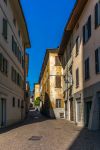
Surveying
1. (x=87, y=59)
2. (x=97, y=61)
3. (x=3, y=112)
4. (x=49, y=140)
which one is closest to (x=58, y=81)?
(x=3, y=112)

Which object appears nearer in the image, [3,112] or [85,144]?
[85,144]

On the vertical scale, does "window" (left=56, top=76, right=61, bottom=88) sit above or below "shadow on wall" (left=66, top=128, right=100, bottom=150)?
above

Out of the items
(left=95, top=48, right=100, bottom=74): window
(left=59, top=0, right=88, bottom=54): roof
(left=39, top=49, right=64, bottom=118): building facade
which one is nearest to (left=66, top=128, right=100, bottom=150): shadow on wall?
(left=95, top=48, right=100, bottom=74): window

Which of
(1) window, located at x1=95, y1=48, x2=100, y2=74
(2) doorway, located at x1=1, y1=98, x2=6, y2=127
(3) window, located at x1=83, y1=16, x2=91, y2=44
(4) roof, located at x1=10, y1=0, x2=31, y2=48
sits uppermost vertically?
(4) roof, located at x1=10, y1=0, x2=31, y2=48

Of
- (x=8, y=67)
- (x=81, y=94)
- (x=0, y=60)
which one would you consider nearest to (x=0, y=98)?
(x=0, y=60)

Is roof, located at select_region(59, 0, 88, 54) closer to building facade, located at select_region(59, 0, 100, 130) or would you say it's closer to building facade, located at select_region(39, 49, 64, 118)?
building facade, located at select_region(59, 0, 100, 130)

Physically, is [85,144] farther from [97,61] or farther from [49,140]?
[97,61]

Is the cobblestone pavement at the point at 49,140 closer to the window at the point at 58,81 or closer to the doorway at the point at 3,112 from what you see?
the doorway at the point at 3,112

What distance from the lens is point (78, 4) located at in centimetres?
2656

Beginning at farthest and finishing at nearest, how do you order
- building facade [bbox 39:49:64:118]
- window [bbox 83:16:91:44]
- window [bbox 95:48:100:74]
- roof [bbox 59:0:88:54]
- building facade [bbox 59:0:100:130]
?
building facade [bbox 39:49:64:118] → roof [bbox 59:0:88:54] → window [bbox 83:16:91:44] → building facade [bbox 59:0:100:130] → window [bbox 95:48:100:74]

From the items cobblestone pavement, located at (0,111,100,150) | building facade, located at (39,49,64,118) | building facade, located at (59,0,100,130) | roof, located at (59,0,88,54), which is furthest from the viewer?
building facade, located at (39,49,64,118)

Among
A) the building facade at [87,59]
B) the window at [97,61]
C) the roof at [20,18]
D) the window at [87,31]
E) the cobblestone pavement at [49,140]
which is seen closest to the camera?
the cobblestone pavement at [49,140]

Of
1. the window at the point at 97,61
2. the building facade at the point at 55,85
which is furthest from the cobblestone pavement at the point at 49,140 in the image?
the building facade at the point at 55,85

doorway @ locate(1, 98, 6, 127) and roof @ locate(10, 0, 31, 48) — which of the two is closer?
doorway @ locate(1, 98, 6, 127)
